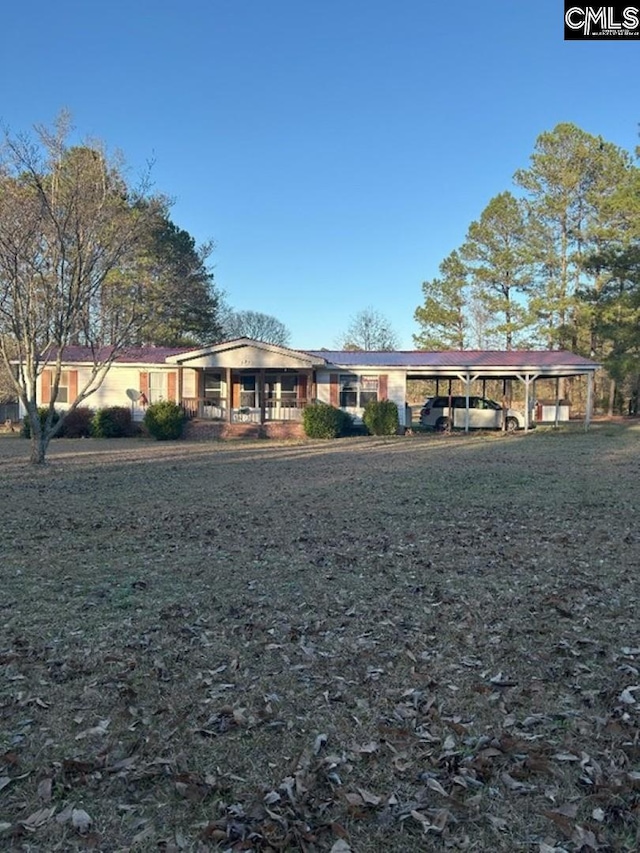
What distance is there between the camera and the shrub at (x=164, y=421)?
69.7ft

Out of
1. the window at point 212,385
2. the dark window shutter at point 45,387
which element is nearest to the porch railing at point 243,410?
the window at point 212,385

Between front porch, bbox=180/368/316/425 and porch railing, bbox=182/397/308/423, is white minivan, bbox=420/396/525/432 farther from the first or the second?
porch railing, bbox=182/397/308/423

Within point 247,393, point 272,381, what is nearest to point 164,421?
point 247,393

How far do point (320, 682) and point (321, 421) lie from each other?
1858 cm

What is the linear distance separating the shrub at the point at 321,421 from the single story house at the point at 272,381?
1348 mm

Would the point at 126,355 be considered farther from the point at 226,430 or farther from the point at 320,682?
the point at 320,682

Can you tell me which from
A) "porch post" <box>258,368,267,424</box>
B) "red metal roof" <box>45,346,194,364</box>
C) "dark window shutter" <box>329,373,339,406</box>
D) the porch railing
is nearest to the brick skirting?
"porch post" <box>258,368,267,424</box>

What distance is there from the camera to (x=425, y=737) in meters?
2.91

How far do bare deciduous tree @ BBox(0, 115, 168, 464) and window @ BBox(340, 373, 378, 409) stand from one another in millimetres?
11452

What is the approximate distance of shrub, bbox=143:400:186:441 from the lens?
21234 mm

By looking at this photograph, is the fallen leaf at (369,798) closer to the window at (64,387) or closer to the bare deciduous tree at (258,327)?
the window at (64,387)

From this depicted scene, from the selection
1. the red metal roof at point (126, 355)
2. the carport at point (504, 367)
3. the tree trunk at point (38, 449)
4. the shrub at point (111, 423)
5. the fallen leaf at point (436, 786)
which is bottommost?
the fallen leaf at point (436, 786)

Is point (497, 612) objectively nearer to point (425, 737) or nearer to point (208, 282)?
point (425, 737)

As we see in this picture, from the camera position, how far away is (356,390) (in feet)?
80.8
